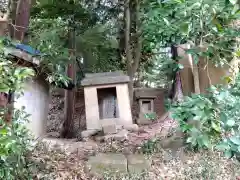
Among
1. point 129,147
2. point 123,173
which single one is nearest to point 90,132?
point 129,147

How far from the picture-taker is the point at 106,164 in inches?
172

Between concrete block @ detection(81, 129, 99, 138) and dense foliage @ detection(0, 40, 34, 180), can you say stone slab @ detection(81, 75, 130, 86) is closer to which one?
concrete block @ detection(81, 129, 99, 138)

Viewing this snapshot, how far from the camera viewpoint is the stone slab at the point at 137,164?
429 cm

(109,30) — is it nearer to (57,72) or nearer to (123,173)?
(57,72)

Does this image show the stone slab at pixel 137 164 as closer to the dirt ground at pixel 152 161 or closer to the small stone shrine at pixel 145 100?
the dirt ground at pixel 152 161

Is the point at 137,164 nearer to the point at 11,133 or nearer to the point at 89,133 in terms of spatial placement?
the point at 89,133

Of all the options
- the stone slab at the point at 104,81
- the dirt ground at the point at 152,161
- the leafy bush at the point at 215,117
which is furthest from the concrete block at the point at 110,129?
the leafy bush at the point at 215,117

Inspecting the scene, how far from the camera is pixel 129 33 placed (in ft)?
26.4

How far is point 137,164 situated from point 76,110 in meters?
5.60

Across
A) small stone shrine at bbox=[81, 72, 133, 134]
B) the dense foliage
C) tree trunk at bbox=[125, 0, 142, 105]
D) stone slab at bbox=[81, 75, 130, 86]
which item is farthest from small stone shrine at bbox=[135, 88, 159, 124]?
the dense foliage

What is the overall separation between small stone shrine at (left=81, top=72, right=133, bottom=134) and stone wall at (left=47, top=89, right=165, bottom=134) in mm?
1494

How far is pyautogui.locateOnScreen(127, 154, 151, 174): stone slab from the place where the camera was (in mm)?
4286

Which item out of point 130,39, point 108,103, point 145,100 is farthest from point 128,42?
point 108,103

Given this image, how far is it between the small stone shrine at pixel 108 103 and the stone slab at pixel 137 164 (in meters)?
1.28
